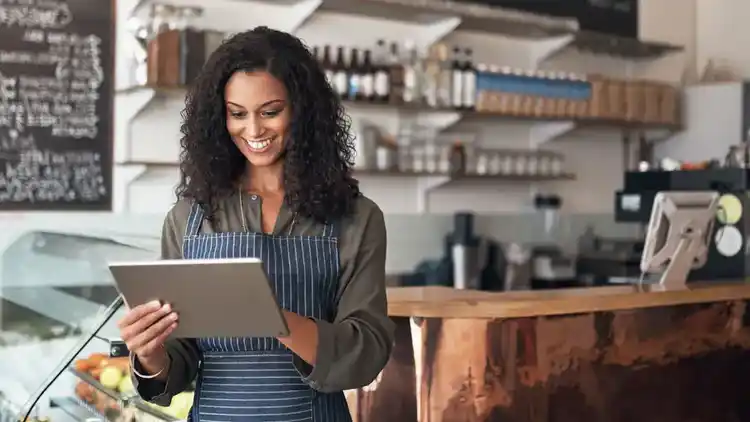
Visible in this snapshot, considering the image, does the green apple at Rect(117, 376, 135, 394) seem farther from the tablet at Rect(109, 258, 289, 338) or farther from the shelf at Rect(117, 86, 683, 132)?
the shelf at Rect(117, 86, 683, 132)

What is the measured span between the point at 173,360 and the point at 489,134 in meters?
3.64

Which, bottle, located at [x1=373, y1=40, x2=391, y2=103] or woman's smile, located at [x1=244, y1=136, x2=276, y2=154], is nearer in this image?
woman's smile, located at [x1=244, y1=136, x2=276, y2=154]

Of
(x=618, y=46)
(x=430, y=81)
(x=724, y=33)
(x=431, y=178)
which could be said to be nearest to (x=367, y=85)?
(x=430, y=81)

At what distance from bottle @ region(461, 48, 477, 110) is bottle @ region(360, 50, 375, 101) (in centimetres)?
50

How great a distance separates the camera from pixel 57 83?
11.4 feet

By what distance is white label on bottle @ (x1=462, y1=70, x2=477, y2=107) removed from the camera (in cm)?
436

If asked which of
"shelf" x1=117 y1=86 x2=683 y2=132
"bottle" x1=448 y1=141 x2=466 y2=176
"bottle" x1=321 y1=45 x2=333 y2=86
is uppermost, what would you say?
"bottle" x1=321 y1=45 x2=333 y2=86

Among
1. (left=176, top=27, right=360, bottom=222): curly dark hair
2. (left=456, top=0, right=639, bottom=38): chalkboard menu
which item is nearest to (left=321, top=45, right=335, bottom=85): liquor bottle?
(left=456, top=0, right=639, bottom=38): chalkboard menu

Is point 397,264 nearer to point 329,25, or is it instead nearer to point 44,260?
point 329,25

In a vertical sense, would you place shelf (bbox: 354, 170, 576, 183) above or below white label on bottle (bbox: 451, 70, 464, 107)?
below

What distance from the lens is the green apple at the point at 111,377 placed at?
2.31 meters

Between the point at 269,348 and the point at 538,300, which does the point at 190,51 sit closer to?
the point at 538,300

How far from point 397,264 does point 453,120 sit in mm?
754

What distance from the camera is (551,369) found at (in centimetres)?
260
